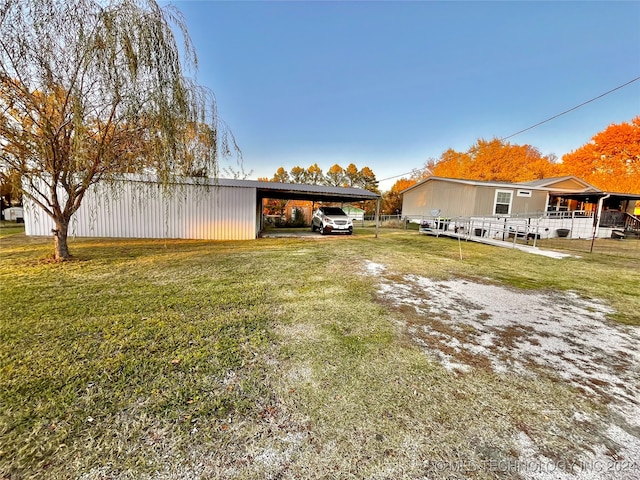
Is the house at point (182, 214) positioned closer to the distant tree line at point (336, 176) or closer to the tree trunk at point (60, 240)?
the tree trunk at point (60, 240)

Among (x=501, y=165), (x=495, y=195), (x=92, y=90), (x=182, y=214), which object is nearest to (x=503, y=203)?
(x=495, y=195)

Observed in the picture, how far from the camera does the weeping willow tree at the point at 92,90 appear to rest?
4.11 m

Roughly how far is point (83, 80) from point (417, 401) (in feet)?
21.1

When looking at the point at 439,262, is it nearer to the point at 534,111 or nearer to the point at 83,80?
the point at 83,80

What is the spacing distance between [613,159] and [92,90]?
3411 cm

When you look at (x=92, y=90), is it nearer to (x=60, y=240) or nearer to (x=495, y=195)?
(x=60, y=240)

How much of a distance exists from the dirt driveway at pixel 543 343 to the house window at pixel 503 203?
1322cm

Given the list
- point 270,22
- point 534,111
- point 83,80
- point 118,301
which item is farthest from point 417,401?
point 534,111

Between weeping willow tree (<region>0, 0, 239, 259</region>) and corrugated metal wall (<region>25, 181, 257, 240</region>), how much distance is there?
5157 millimetres

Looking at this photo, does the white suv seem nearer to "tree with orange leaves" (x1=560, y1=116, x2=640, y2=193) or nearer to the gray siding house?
the gray siding house

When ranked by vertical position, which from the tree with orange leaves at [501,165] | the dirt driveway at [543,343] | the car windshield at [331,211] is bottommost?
the dirt driveway at [543,343]

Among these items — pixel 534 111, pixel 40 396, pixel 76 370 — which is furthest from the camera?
pixel 534 111

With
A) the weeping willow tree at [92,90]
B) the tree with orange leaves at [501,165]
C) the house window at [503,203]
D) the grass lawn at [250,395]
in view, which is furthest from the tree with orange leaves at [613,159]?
the weeping willow tree at [92,90]

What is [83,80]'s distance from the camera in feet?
14.6
